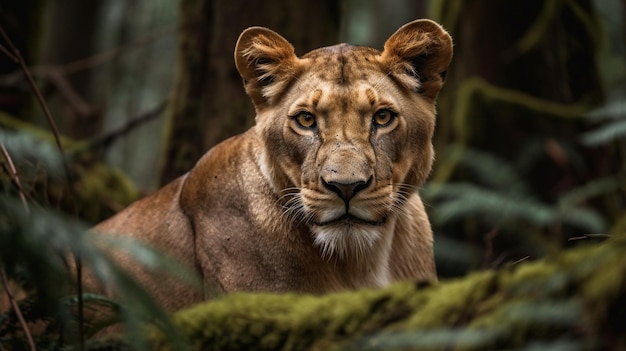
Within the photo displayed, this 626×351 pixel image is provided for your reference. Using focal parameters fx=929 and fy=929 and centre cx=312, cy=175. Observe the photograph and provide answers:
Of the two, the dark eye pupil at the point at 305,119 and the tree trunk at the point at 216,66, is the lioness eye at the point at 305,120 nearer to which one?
the dark eye pupil at the point at 305,119

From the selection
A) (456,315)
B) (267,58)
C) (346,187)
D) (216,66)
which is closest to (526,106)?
(216,66)

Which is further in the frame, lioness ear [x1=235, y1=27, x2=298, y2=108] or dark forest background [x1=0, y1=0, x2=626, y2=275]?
dark forest background [x1=0, y1=0, x2=626, y2=275]

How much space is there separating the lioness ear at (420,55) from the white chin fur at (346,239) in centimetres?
109

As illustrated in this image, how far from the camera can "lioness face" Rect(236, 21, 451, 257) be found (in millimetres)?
5371

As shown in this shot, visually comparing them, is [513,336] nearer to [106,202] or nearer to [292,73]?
[292,73]

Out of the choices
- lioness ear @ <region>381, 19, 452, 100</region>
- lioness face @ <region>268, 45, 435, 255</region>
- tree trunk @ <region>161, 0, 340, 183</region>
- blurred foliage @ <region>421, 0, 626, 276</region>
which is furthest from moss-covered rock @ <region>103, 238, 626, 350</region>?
blurred foliage @ <region>421, 0, 626, 276</region>

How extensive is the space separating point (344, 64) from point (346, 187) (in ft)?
3.54

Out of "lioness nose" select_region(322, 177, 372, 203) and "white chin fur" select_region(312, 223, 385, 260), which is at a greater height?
"lioness nose" select_region(322, 177, 372, 203)

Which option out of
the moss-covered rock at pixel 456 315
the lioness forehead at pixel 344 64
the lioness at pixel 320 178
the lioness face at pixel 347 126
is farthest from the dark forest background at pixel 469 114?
the moss-covered rock at pixel 456 315

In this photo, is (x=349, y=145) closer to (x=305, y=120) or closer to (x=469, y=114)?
(x=305, y=120)

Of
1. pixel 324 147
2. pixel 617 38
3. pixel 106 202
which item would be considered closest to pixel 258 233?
pixel 324 147

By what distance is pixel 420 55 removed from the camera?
6129mm

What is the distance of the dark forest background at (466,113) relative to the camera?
8.60m

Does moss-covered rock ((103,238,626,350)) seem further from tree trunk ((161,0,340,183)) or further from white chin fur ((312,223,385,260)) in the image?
tree trunk ((161,0,340,183))
